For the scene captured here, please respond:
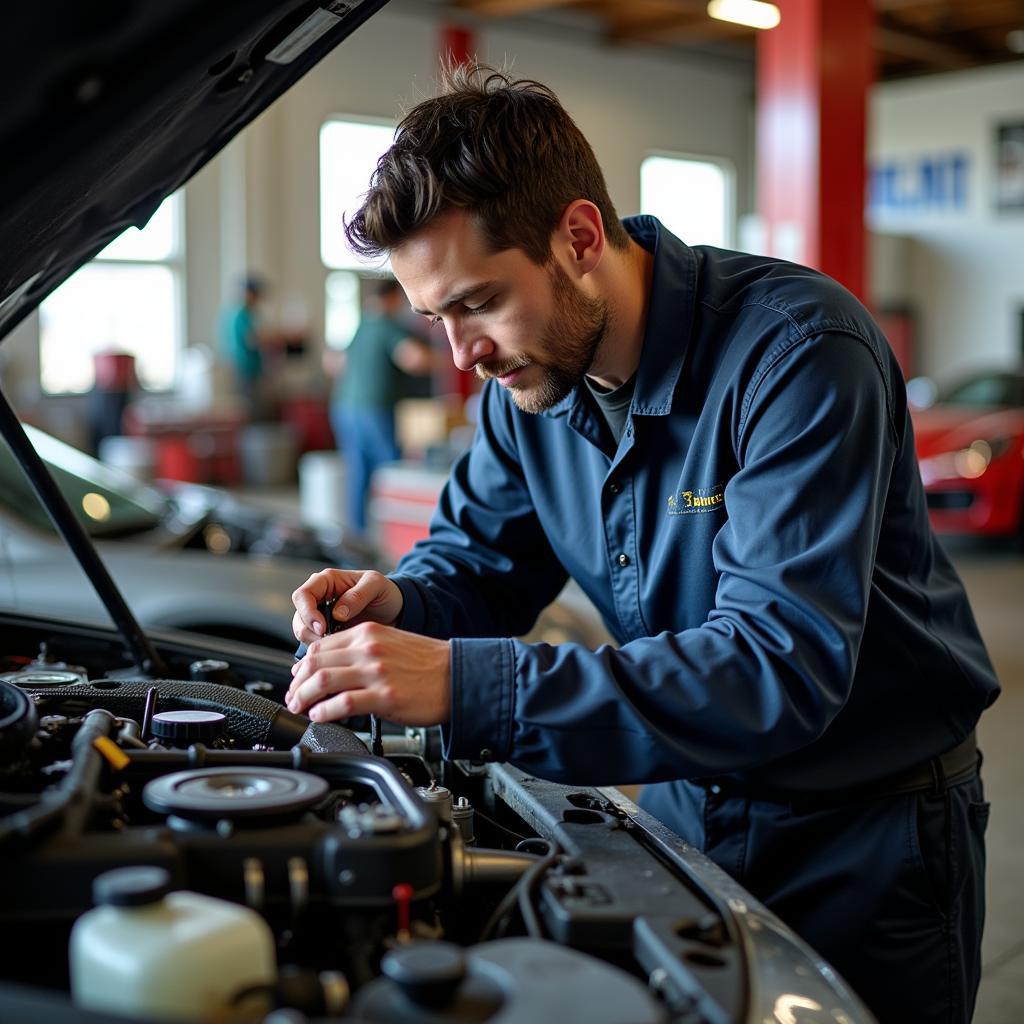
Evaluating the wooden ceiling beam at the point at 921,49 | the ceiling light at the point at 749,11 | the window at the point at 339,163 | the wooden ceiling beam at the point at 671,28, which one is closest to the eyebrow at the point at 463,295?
the ceiling light at the point at 749,11

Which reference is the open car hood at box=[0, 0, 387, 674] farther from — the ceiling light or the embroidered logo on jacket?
the ceiling light

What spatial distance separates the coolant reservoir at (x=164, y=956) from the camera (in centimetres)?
78

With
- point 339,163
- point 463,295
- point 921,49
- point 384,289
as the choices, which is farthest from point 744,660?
point 921,49

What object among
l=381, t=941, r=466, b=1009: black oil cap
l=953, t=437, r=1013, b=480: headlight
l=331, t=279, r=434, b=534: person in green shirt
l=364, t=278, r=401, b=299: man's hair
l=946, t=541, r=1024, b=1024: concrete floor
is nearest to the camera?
l=381, t=941, r=466, b=1009: black oil cap

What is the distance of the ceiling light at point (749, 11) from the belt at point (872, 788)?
21.1 ft

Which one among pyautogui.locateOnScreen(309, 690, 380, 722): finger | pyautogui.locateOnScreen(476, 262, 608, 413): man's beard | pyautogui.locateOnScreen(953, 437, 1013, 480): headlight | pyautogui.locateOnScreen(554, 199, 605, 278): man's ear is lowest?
pyautogui.locateOnScreen(953, 437, 1013, 480): headlight

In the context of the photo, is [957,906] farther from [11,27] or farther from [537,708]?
[11,27]

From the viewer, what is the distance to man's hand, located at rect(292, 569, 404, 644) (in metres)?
1.40

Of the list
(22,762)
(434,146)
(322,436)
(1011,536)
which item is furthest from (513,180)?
(322,436)

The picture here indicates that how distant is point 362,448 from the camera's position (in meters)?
6.95

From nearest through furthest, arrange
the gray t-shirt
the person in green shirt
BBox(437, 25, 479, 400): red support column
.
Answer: the gray t-shirt, the person in green shirt, BBox(437, 25, 479, 400): red support column

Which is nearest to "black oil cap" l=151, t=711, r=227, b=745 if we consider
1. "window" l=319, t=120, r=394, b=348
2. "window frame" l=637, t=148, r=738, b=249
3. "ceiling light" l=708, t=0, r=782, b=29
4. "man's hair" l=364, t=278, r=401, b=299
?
"man's hair" l=364, t=278, r=401, b=299

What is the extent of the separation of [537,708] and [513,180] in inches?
21.8

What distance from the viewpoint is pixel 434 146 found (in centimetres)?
132
